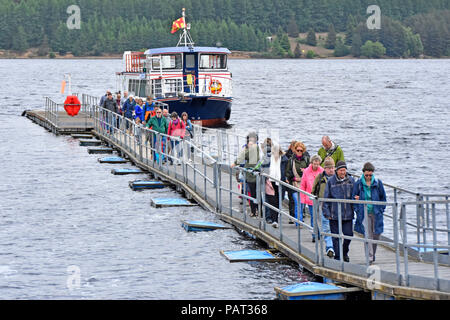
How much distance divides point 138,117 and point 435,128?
123 feet

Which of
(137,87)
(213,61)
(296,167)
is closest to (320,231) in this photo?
(296,167)

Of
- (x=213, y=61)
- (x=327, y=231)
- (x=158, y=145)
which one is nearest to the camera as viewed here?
(x=327, y=231)

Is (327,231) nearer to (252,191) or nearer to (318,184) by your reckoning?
(318,184)

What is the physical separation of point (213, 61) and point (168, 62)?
9.56 ft

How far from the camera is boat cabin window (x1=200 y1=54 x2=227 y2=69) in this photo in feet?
163

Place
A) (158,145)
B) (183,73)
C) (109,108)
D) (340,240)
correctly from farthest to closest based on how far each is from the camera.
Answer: (183,73) < (109,108) < (158,145) < (340,240)

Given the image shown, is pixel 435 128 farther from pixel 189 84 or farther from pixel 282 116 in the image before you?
pixel 189 84

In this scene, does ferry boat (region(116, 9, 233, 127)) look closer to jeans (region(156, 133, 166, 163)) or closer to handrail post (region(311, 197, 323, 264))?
jeans (region(156, 133, 166, 163))

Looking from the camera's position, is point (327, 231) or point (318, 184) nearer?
point (327, 231)

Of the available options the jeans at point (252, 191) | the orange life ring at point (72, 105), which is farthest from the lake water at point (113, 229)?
the orange life ring at point (72, 105)

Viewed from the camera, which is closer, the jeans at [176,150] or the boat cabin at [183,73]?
the jeans at [176,150]

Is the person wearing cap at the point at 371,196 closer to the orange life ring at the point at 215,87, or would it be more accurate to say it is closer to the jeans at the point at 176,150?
the jeans at the point at 176,150

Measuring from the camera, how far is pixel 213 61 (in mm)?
50406

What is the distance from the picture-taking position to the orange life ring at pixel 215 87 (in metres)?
50.3
